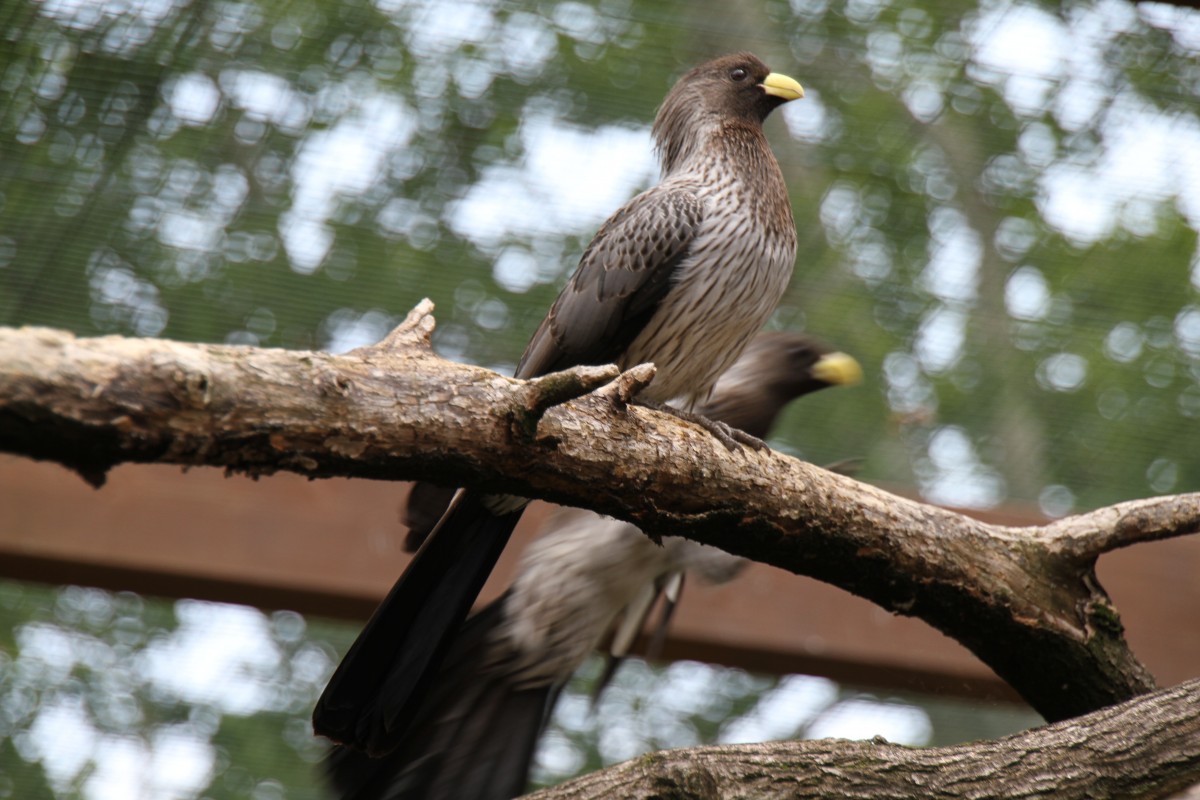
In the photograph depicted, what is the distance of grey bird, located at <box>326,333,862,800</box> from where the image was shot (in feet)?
9.75

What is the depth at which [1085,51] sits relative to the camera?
3.94 m

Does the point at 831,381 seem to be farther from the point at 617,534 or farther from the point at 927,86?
the point at 927,86

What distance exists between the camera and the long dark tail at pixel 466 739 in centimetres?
284

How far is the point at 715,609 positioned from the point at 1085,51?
2121mm

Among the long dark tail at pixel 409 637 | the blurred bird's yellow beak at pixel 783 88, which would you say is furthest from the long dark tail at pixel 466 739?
the blurred bird's yellow beak at pixel 783 88

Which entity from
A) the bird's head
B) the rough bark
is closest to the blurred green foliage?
the bird's head

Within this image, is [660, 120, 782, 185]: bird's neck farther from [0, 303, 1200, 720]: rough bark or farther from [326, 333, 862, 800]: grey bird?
[0, 303, 1200, 720]: rough bark

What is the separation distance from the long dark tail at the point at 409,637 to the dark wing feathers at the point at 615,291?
51 centimetres

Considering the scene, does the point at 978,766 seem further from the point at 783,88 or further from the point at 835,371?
the point at 783,88

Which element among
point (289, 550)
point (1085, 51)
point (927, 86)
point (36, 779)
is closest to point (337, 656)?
point (36, 779)

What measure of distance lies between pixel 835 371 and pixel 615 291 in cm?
102

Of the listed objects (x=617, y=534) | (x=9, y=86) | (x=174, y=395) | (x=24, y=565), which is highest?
(x=174, y=395)

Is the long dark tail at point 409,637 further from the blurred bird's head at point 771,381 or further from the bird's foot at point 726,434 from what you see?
the blurred bird's head at point 771,381

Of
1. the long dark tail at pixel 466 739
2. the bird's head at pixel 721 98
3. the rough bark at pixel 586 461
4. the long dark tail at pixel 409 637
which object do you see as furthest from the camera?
the bird's head at pixel 721 98
